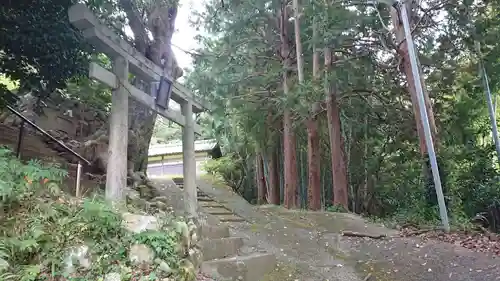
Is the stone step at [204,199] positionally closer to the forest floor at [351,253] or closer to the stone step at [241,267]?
the forest floor at [351,253]

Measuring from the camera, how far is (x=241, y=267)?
4.41 m

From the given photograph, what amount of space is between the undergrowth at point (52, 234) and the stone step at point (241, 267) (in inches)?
39.7

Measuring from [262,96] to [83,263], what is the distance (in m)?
8.13

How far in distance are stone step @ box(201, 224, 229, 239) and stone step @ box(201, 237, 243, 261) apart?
0.21 m

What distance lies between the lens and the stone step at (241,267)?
403cm

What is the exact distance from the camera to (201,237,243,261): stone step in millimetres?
4379

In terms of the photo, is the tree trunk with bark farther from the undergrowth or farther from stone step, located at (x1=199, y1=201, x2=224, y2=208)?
the undergrowth

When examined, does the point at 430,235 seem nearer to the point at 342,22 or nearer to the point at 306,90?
the point at 306,90

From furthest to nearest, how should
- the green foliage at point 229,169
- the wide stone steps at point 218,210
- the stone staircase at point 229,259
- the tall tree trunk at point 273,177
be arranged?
the green foliage at point 229,169 < the tall tree trunk at point 273,177 < the wide stone steps at point 218,210 < the stone staircase at point 229,259

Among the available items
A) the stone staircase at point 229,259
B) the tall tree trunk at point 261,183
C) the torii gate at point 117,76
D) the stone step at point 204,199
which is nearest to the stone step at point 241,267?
the stone staircase at point 229,259

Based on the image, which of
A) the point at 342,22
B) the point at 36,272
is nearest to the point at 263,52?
the point at 342,22

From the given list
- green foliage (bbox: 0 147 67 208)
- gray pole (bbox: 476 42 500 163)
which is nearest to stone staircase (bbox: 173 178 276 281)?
green foliage (bbox: 0 147 67 208)

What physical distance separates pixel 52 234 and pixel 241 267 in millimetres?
2315

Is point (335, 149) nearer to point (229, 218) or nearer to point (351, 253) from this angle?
point (229, 218)
